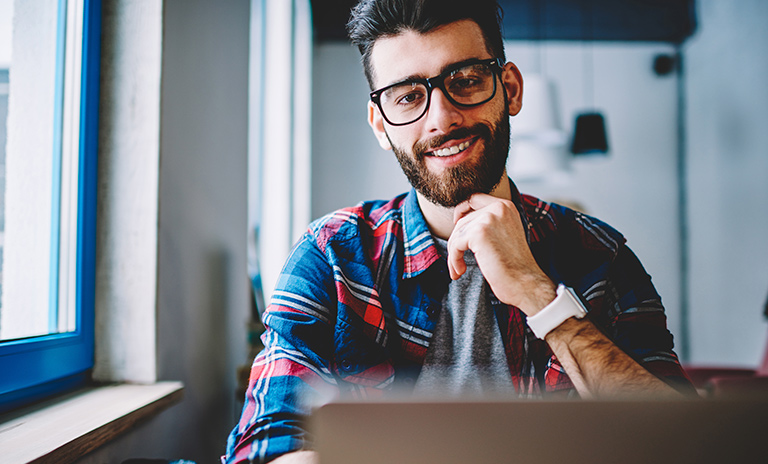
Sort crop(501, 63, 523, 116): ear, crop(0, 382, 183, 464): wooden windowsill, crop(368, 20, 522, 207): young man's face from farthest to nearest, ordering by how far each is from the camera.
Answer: crop(501, 63, 523, 116): ear
crop(368, 20, 522, 207): young man's face
crop(0, 382, 183, 464): wooden windowsill

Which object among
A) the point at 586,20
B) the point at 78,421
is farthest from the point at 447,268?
the point at 586,20

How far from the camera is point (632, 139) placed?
187 inches

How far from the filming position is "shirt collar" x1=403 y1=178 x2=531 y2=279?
1064 mm

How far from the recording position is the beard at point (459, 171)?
1072mm

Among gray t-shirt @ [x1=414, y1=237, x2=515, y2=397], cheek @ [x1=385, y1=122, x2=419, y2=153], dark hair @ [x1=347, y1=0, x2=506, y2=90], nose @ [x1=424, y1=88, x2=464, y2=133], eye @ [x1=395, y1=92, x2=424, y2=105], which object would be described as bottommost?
gray t-shirt @ [x1=414, y1=237, x2=515, y2=397]

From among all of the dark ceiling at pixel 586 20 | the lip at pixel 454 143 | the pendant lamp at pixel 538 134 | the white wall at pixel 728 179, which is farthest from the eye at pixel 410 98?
the white wall at pixel 728 179

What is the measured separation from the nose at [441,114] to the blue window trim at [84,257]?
75cm

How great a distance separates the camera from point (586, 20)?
4586 millimetres

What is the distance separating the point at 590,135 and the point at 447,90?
320cm

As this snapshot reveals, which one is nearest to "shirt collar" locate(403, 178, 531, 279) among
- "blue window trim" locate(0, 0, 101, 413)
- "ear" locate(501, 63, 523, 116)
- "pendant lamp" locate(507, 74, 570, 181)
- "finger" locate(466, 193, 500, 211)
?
"finger" locate(466, 193, 500, 211)

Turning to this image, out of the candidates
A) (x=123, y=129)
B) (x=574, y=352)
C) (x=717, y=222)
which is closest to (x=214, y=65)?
(x=123, y=129)

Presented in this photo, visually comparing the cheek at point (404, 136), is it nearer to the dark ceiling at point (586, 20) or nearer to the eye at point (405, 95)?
the eye at point (405, 95)

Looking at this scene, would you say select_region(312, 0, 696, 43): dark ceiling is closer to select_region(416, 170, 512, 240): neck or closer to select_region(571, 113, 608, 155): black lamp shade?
select_region(571, 113, 608, 155): black lamp shade

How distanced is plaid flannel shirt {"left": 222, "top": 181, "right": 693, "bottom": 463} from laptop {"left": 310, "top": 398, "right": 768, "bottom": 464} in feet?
1.62
